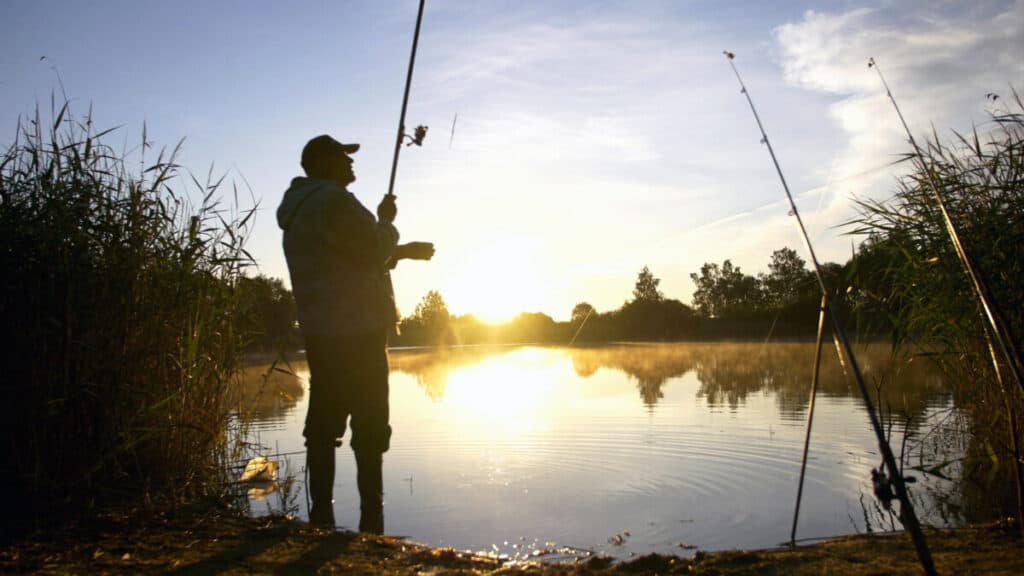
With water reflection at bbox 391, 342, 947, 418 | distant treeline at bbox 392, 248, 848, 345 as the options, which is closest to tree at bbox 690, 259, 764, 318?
distant treeline at bbox 392, 248, 848, 345

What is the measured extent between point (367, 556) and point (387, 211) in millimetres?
1999

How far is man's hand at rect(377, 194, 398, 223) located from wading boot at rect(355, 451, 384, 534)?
54.2 inches

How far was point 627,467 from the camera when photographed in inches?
229

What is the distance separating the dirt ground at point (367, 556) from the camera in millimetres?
2938

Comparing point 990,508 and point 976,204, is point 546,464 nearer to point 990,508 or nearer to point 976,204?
point 990,508

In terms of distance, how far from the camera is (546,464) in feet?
19.9

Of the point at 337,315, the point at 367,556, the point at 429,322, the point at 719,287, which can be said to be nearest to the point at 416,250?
the point at 337,315

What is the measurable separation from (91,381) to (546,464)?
11.3 ft

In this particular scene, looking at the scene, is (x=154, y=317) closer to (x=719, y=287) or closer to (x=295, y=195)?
(x=295, y=195)

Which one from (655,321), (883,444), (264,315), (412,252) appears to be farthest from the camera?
(655,321)

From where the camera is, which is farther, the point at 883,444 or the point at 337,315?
the point at 337,315

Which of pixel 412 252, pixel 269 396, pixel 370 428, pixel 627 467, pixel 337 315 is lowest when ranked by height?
pixel 627 467

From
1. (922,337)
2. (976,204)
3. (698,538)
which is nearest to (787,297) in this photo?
(922,337)

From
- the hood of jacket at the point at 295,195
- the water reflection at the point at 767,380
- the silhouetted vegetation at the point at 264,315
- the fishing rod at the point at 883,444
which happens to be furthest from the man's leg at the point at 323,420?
the water reflection at the point at 767,380
